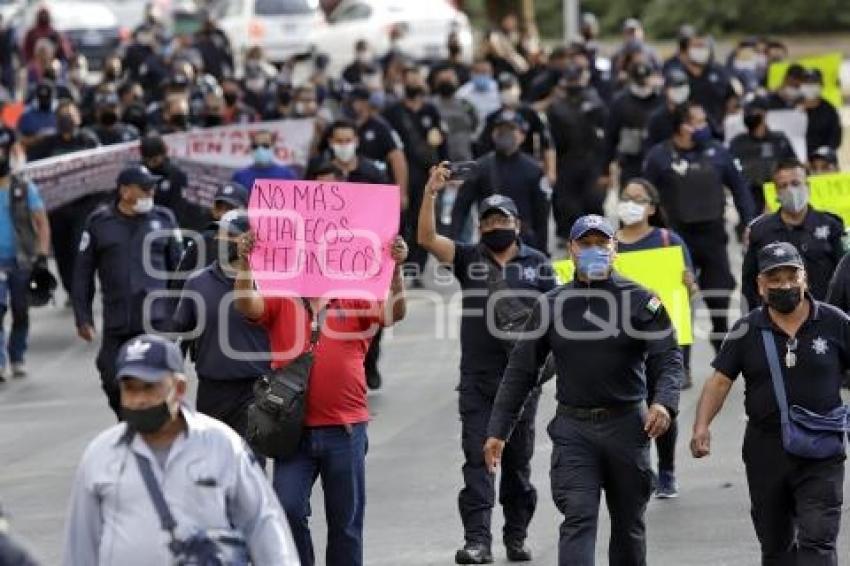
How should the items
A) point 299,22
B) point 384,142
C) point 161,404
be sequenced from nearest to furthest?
point 161,404 < point 384,142 < point 299,22

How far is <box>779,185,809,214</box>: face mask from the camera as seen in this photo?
14695 millimetres

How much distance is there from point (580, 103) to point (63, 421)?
26.2 feet

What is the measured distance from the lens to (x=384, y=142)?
21656 mm

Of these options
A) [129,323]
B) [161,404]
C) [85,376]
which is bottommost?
[85,376]

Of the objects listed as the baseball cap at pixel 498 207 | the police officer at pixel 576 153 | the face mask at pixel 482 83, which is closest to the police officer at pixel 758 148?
the police officer at pixel 576 153

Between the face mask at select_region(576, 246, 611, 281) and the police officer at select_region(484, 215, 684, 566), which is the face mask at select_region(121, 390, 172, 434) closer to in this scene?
the police officer at select_region(484, 215, 684, 566)

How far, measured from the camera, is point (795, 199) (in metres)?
14.7

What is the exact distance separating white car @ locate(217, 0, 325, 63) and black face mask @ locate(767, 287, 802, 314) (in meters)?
30.2

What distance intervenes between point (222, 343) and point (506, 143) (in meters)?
6.14

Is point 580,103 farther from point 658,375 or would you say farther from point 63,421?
point 658,375

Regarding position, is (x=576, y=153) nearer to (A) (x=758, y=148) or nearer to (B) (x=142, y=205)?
(A) (x=758, y=148)

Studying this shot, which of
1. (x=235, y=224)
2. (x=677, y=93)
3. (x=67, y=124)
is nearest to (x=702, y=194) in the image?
(x=677, y=93)

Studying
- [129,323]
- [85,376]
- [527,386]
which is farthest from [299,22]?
[527,386]

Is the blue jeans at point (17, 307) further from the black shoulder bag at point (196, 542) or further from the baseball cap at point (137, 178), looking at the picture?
the black shoulder bag at point (196, 542)
